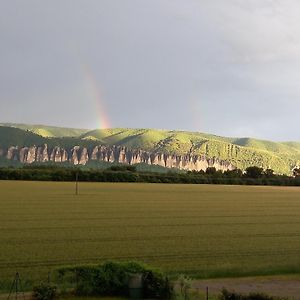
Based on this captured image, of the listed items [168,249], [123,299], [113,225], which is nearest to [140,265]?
[123,299]

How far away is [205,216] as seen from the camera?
5150 centimetres

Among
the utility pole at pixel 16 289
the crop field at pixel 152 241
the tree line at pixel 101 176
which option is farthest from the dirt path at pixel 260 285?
the tree line at pixel 101 176

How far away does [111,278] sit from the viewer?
19.1m

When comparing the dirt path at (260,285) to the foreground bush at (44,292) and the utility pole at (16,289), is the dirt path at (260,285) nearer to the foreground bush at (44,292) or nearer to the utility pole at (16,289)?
the foreground bush at (44,292)

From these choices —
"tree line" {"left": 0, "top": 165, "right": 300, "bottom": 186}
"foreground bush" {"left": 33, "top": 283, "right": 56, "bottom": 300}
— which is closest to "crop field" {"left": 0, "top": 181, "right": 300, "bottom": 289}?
"foreground bush" {"left": 33, "top": 283, "right": 56, "bottom": 300}

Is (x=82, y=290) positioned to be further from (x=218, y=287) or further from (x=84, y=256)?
(x=84, y=256)

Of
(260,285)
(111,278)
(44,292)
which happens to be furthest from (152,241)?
(44,292)

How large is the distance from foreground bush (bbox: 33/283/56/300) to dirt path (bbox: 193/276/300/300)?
572 centimetres

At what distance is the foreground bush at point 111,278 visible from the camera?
18.6m

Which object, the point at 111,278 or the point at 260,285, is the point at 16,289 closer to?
the point at 111,278

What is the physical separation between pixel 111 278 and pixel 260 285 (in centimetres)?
642

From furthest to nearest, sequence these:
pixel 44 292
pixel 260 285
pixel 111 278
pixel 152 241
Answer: pixel 152 241, pixel 260 285, pixel 111 278, pixel 44 292

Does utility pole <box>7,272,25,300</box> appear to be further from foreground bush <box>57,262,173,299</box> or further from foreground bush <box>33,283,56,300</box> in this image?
foreground bush <box>57,262,173,299</box>

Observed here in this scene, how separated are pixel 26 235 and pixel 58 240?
3.35 metres
